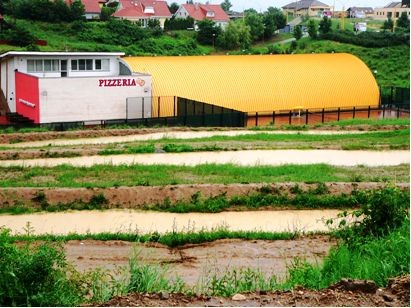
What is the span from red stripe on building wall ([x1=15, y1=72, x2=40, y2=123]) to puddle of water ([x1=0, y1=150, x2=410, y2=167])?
12.1 meters

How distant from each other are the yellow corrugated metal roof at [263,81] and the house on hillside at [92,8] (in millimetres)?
28090

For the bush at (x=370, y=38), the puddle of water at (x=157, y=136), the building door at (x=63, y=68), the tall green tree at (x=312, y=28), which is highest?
the tall green tree at (x=312, y=28)

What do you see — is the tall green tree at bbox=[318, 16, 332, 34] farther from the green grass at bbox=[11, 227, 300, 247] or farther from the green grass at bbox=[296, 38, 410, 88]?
the green grass at bbox=[11, 227, 300, 247]

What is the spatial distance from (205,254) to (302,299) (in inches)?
207

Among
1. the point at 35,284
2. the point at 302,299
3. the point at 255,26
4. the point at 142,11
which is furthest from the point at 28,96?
the point at 255,26

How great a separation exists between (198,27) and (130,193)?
194ft

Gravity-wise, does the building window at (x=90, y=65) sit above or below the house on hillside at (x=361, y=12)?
below

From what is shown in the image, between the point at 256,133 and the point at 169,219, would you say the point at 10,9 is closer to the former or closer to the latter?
the point at 256,133

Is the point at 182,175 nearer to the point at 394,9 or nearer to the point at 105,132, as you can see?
the point at 105,132

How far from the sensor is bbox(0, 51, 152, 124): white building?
1391 inches

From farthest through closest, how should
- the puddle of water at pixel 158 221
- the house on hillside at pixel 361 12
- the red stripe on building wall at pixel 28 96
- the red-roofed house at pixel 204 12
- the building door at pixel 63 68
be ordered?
1. the red-roofed house at pixel 204 12
2. the house on hillside at pixel 361 12
3. the building door at pixel 63 68
4. the red stripe on building wall at pixel 28 96
5. the puddle of water at pixel 158 221

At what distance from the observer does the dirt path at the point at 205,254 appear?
12.0 m

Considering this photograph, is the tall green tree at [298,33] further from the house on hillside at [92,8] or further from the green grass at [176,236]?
the green grass at [176,236]

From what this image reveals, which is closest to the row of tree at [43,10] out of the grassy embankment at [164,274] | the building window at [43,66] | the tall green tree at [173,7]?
the building window at [43,66]
